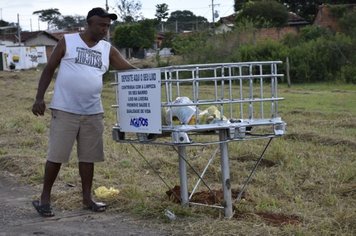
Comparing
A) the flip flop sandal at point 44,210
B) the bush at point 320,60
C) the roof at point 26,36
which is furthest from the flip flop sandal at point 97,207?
the roof at point 26,36

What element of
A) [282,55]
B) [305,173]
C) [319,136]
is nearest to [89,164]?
[305,173]

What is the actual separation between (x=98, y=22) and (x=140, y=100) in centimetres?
90

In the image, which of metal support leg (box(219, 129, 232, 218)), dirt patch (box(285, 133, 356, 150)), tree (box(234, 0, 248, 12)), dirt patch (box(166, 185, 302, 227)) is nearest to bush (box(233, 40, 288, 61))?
dirt patch (box(285, 133, 356, 150))

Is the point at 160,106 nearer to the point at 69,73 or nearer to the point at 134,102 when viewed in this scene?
the point at 134,102

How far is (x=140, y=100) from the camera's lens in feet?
17.5

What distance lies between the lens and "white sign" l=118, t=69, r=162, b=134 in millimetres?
5152

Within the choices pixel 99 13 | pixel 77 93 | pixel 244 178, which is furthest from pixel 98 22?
pixel 244 178

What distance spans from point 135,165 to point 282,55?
82.2ft

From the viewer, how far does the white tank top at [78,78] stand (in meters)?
5.68

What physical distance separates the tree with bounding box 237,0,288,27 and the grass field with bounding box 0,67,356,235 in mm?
42460

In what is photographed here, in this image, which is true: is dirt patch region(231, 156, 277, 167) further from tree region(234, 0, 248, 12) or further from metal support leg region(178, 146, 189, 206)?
tree region(234, 0, 248, 12)

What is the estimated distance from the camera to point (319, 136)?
1074 centimetres

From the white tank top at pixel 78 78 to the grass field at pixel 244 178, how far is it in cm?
105

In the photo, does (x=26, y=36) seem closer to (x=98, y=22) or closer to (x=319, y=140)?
(x=319, y=140)
